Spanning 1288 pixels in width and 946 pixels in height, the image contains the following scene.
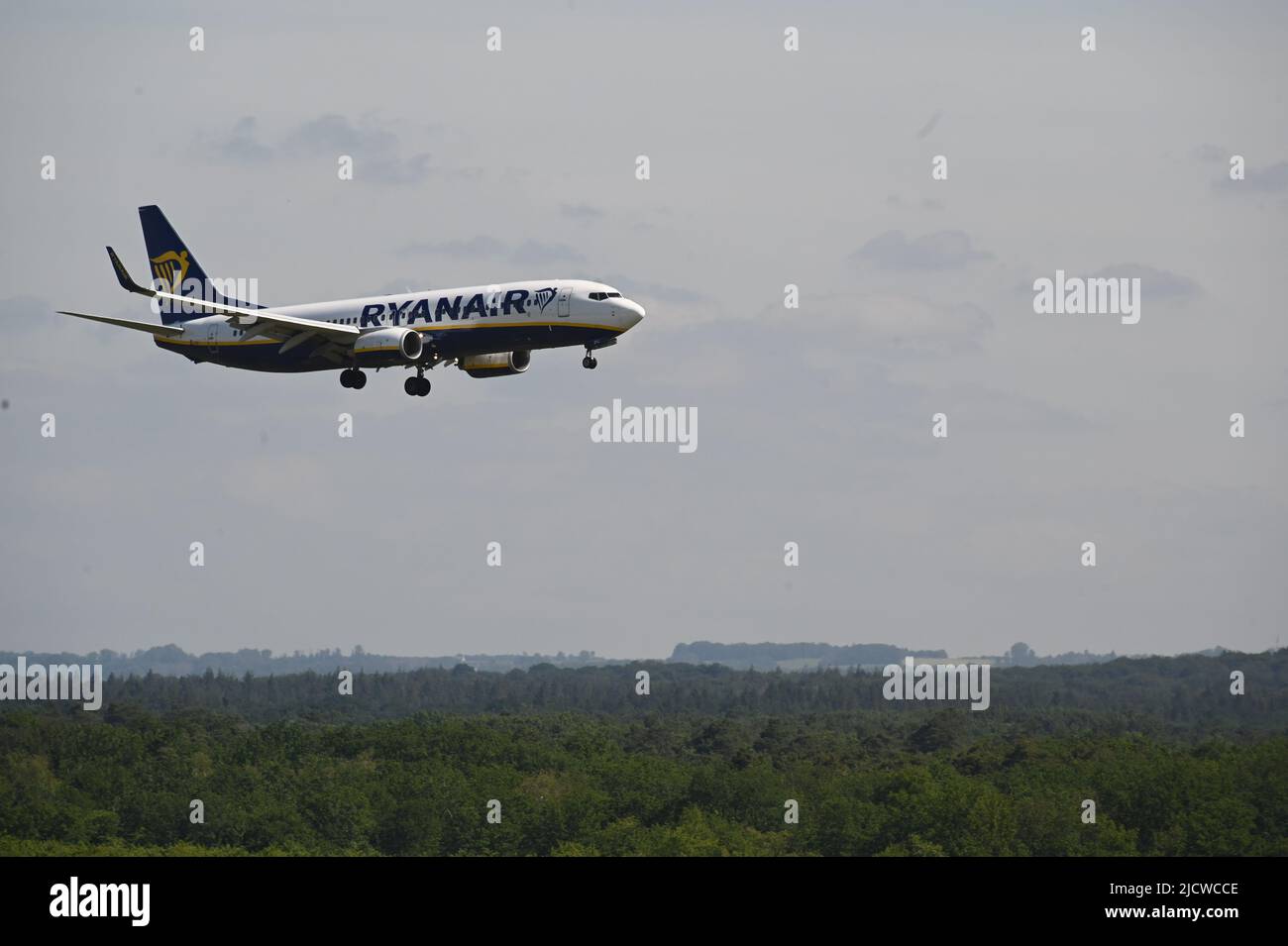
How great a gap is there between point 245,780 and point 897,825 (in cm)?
6167

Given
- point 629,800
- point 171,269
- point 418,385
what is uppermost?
point 171,269

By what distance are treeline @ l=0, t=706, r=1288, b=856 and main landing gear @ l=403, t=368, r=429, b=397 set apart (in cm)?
6695

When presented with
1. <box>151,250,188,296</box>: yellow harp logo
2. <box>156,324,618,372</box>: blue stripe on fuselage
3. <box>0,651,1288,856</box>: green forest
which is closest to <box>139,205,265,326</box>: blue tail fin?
<box>151,250,188,296</box>: yellow harp logo

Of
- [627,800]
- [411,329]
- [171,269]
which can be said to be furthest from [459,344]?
[627,800]

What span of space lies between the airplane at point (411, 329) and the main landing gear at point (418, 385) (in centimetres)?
4

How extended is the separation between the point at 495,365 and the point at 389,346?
5.86m

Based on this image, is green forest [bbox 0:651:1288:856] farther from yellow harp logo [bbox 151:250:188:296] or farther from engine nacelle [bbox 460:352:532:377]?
engine nacelle [bbox 460:352:532:377]

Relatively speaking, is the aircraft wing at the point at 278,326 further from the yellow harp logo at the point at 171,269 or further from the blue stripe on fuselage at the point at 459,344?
the yellow harp logo at the point at 171,269

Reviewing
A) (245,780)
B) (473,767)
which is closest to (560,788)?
(473,767)

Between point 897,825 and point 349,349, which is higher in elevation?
point 349,349

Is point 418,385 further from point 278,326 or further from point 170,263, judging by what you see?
point 170,263

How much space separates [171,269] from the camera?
4188 inches
